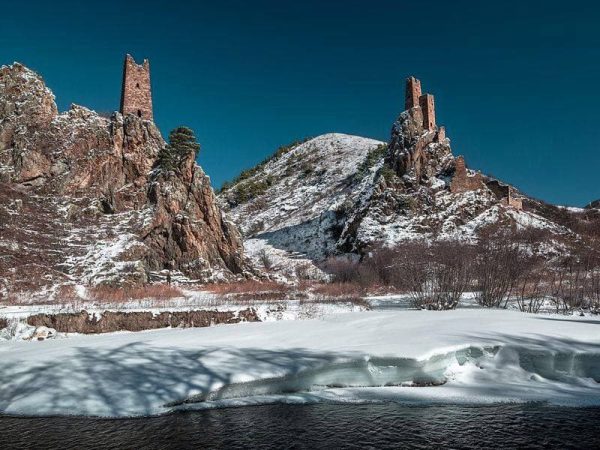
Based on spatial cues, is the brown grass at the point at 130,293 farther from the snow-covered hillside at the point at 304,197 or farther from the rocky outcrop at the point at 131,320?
the snow-covered hillside at the point at 304,197

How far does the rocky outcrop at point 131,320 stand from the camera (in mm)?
15398

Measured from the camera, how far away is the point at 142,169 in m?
39.7

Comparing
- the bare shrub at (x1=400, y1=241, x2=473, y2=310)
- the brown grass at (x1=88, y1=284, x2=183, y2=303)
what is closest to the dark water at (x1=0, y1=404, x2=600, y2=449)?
the bare shrub at (x1=400, y1=241, x2=473, y2=310)

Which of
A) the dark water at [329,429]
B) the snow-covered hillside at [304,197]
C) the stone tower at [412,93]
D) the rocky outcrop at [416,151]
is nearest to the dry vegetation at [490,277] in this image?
the dark water at [329,429]

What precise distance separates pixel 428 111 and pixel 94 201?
46776 mm

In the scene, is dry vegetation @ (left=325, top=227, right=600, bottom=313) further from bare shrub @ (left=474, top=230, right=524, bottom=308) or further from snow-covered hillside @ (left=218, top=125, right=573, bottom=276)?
snow-covered hillside @ (left=218, top=125, right=573, bottom=276)

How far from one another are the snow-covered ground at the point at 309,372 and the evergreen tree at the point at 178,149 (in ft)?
99.6

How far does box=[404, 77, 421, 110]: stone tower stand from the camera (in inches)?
2581

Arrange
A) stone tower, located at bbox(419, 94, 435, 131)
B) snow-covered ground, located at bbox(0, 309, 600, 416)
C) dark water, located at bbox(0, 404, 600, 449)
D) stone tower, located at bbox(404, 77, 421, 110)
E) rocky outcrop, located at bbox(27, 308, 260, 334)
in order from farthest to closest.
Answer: stone tower, located at bbox(404, 77, 421, 110)
stone tower, located at bbox(419, 94, 435, 131)
rocky outcrop, located at bbox(27, 308, 260, 334)
snow-covered ground, located at bbox(0, 309, 600, 416)
dark water, located at bbox(0, 404, 600, 449)

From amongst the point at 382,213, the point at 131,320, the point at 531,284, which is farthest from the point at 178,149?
the point at 531,284

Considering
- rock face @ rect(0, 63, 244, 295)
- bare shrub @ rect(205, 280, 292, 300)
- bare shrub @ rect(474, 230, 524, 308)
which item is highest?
rock face @ rect(0, 63, 244, 295)

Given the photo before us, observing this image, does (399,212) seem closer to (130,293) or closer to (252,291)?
(252,291)

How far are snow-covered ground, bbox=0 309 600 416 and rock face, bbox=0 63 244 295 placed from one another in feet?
67.5

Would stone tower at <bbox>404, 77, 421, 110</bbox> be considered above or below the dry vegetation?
above
